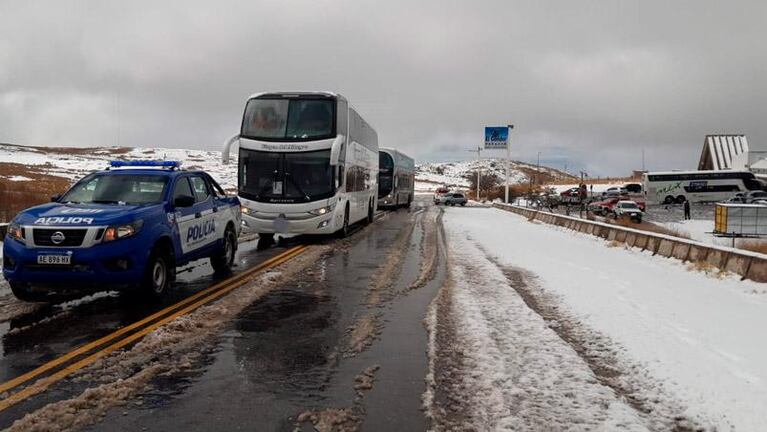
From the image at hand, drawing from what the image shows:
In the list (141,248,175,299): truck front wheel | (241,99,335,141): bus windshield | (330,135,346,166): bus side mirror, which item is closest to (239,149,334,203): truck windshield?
(330,135,346,166): bus side mirror

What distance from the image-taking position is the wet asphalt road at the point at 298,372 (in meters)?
3.95

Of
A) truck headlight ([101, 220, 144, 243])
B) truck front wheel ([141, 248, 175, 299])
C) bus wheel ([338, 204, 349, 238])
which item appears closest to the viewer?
truck headlight ([101, 220, 144, 243])

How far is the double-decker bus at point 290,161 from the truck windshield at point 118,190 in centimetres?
703

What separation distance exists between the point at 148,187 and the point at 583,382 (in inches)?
262

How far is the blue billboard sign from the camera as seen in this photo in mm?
50594

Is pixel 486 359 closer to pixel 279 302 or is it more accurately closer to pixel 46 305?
pixel 279 302

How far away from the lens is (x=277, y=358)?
5.39 m

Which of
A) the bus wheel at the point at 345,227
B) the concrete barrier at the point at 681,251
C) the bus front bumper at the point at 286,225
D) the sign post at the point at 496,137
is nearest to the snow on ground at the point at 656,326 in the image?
the concrete barrier at the point at 681,251

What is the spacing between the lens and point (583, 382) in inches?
189

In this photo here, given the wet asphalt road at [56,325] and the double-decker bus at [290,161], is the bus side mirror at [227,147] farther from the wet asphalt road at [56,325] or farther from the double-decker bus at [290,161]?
the wet asphalt road at [56,325]

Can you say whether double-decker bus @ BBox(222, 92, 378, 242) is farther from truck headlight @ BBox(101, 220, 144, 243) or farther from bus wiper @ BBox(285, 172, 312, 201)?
truck headlight @ BBox(101, 220, 144, 243)

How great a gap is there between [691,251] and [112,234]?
11.1 m

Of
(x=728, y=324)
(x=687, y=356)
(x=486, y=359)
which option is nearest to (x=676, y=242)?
(x=728, y=324)

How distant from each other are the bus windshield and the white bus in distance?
5384 centimetres
